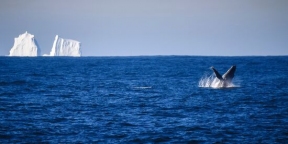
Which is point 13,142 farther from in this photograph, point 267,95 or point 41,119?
point 267,95

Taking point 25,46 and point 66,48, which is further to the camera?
point 66,48

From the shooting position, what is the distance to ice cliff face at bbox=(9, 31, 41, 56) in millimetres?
183000

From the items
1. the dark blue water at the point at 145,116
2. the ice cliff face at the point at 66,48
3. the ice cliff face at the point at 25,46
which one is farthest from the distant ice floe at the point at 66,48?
the dark blue water at the point at 145,116

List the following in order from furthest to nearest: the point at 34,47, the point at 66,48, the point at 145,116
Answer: the point at 66,48
the point at 34,47
the point at 145,116

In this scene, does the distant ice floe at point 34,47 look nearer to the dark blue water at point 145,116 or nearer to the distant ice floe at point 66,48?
the distant ice floe at point 66,48

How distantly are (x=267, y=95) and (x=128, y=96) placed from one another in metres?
10.2

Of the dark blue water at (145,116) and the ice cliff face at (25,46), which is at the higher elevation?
the ice cliff face at (25,46)

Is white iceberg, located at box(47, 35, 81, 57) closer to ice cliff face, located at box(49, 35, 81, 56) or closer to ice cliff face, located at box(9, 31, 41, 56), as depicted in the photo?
ice cliff face, located at box(49, 35, 81, 56)

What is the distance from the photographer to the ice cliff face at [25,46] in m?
183

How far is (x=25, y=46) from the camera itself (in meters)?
187

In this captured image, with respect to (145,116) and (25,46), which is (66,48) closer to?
(25,46)

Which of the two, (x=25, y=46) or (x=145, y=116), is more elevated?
(x=25, y=46)

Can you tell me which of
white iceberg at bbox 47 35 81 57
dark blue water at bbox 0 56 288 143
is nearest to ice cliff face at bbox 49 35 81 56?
white iceberg at bbox 47 35 81 57

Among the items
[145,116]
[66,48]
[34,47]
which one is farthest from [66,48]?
[145,116]
